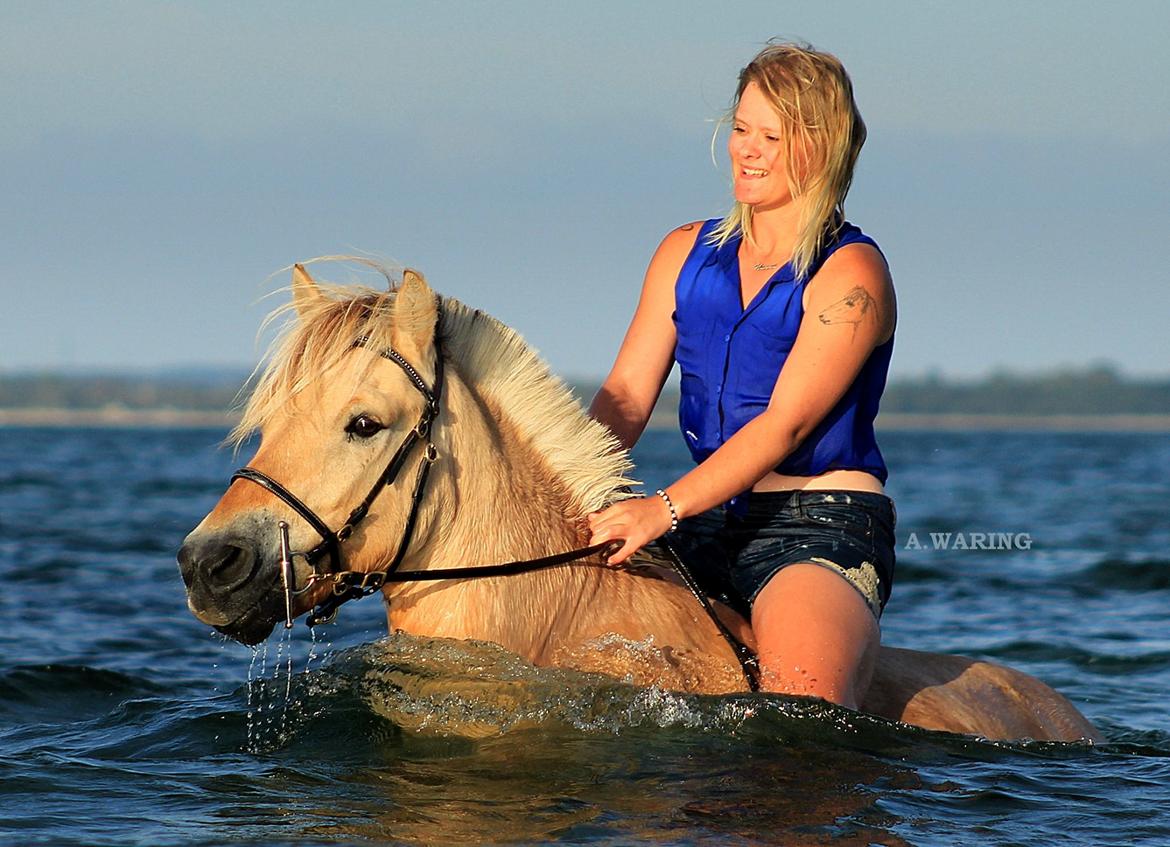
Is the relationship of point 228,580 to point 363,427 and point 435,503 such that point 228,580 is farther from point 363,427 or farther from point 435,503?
point 435,503

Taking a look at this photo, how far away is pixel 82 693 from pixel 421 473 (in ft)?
14.5

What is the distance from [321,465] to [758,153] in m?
2.03

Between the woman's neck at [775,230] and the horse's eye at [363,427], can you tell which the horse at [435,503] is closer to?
the horse's eye at [363,427]

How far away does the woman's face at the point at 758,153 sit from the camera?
18.2ft

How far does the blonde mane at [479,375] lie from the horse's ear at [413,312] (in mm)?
54

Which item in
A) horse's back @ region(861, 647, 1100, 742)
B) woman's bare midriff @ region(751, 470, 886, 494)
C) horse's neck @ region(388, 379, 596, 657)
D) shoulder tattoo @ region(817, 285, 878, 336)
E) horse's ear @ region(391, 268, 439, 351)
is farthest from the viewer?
horse's back @ region(861, 647, 1100, 742)

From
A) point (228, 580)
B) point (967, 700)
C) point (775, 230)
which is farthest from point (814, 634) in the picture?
point (228, 580)

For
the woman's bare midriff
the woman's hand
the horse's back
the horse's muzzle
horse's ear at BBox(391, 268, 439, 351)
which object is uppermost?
horse's ear at BBox(391, 268, 439, 351)

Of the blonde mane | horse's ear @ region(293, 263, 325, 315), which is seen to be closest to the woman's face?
the blonde mane

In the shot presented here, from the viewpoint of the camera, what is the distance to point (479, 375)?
5.37 m

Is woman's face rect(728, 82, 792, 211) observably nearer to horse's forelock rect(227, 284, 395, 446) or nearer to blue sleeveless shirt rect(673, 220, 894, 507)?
blue sleeveless shirt rect(673, 220, 894, 507)

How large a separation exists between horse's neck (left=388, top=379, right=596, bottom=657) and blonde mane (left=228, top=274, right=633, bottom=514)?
10 cm

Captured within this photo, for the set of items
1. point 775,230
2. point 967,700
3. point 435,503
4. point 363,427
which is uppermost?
point 775,230

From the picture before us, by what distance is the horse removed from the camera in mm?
4832
